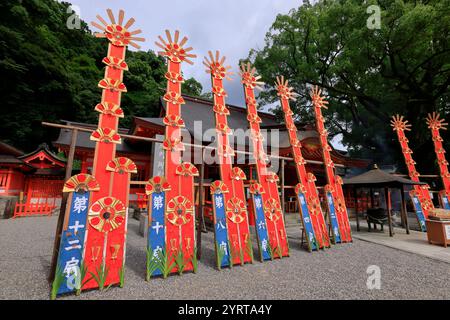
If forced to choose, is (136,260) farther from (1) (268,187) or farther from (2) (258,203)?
(1) (268,187)

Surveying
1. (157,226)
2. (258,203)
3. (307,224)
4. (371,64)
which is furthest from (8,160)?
(371,64)

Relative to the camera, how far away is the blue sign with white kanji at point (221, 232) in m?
3.77

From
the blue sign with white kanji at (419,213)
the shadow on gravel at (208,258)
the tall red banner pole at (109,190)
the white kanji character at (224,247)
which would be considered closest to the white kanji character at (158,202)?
the tall red banner pole at (109,190)

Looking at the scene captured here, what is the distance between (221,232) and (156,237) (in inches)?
45.9

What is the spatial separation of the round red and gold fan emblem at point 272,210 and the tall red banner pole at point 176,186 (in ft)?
5.60

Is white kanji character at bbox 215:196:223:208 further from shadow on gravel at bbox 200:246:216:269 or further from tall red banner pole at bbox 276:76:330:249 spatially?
tall red banner pole at bbox 276:76:330:249

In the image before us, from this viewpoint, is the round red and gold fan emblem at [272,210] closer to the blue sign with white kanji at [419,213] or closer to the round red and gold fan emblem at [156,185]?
the round red and gold fan emblem at [156,185]

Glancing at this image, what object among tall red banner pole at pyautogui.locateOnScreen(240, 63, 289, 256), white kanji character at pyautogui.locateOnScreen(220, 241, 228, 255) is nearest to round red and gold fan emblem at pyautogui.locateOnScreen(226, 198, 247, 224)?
white kanji character at pyautogui.locateOnScreen(220, 241, 228, 255)

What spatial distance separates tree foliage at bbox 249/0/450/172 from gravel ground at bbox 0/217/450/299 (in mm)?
12669

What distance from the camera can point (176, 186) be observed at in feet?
12.1

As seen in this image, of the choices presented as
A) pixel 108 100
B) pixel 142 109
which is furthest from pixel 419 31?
pixel 142 109

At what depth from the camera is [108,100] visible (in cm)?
343

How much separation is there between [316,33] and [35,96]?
2385cm

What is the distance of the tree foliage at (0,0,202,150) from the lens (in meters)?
15.7
